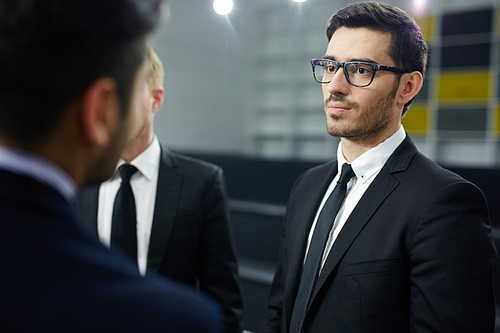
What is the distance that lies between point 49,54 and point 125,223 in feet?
3.18

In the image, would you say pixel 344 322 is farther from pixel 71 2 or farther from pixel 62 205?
pixel 71 2

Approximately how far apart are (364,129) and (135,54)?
83cm

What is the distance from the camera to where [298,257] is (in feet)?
3.92

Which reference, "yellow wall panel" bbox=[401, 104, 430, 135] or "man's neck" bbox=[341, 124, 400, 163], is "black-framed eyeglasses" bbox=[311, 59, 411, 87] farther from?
"yellow wall panel" bbox=[401, 104, 430, 135]

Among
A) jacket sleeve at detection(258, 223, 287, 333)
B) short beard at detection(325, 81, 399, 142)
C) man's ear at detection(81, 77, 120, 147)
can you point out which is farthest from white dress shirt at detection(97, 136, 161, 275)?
man's ear at detection(81, 77, 120, 147)

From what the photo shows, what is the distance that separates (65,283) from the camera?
0.37 metres

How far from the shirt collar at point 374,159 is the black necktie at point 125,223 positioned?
75 cm

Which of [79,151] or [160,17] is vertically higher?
[160,17]

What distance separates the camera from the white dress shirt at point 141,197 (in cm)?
133

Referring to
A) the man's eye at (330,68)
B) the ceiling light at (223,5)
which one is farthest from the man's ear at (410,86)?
the ceiling light at (223,5)

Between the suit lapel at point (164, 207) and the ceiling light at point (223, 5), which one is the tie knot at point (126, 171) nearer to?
the suit lapel at point (164, 207)

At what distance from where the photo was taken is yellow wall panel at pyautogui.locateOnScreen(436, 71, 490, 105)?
590 cm

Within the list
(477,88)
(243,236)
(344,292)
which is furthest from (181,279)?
(477,88)

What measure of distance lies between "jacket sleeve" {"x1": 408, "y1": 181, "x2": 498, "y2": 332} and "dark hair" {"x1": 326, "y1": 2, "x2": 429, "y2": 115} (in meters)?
0.44
